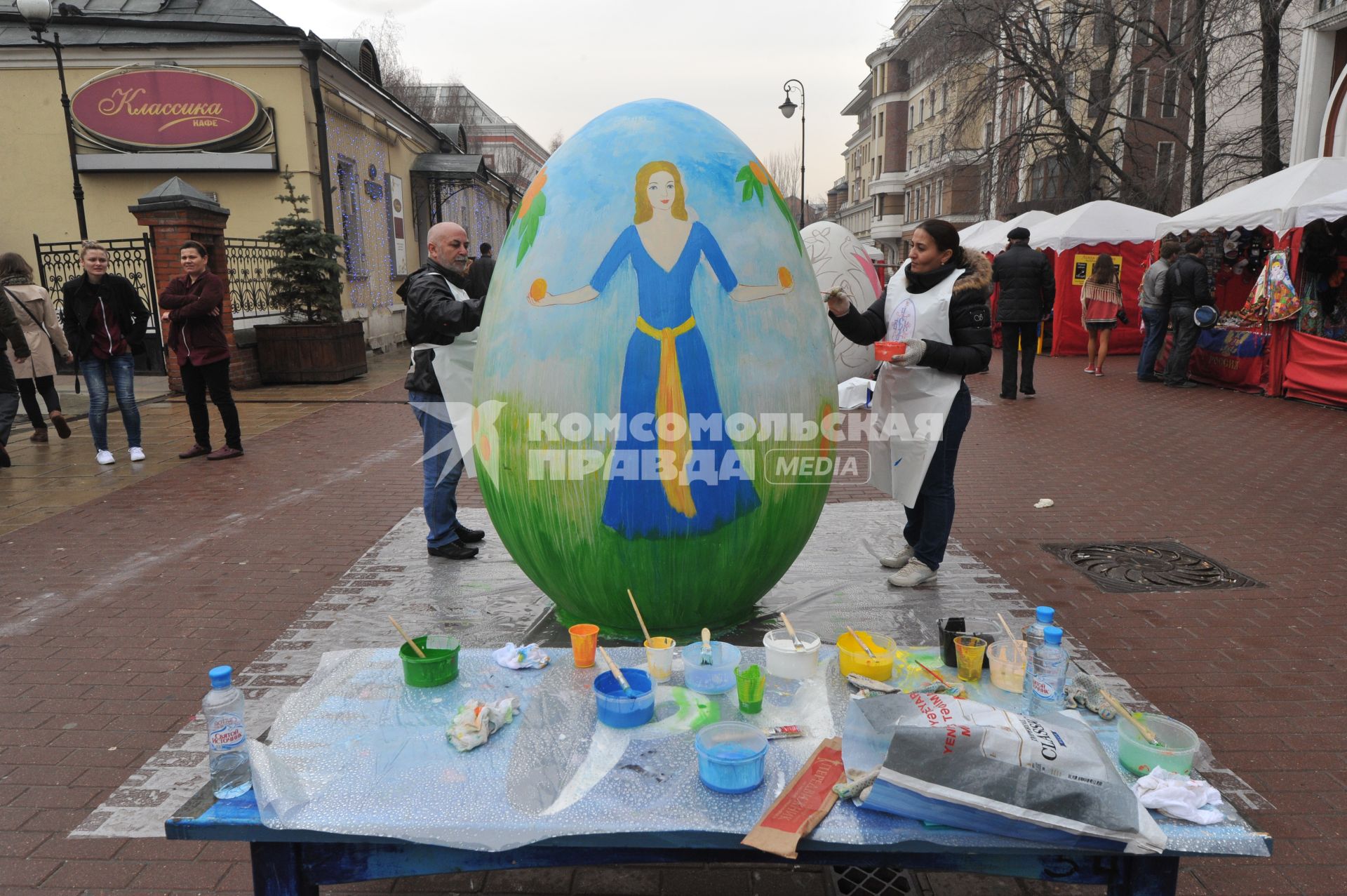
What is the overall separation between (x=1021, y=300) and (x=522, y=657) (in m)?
10.9

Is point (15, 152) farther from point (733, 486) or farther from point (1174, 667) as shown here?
point (1174, 667)

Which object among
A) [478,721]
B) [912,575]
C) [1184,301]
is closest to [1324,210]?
[1184,301]

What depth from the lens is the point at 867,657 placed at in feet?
9.04

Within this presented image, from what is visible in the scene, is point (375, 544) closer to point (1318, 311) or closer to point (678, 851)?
point (678, 851)

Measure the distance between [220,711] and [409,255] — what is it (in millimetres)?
23050

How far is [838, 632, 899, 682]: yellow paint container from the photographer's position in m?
2.73

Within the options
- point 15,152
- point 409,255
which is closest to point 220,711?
point 15,152

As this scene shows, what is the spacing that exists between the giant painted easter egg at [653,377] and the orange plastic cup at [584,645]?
593 millimetres

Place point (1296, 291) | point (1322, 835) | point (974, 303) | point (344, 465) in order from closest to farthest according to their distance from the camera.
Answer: point (1322, 835) → point (974, 303) → point (344, 465) → point (1296, 291)

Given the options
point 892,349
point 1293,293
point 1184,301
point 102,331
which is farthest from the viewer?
point 1184,301

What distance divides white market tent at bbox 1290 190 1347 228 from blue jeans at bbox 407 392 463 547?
10865mm

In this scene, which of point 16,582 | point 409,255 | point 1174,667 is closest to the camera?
point 1174,667

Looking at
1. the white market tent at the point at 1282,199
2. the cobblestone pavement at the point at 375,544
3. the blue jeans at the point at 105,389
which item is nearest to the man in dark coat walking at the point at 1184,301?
the white market tent at the point at 1282,199

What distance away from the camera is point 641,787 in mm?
2191
